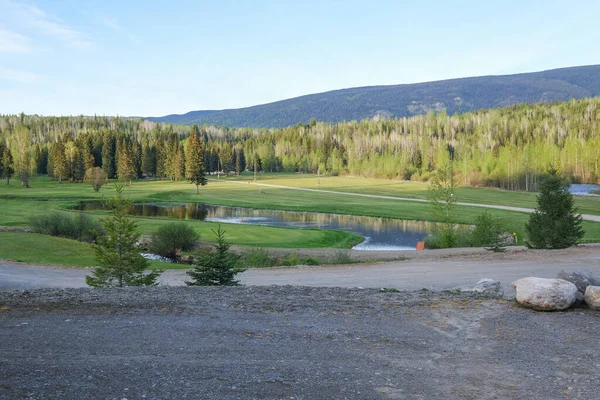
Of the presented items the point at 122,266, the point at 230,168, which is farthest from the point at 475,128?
the point at 122,266

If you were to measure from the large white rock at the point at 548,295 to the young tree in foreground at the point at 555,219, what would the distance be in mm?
17236

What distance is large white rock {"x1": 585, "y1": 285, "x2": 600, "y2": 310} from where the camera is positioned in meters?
12.0

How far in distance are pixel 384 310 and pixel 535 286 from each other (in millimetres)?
3594

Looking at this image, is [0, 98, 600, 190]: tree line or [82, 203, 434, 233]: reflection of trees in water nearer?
[82, 203, 434, 233]: reflection of trees in water

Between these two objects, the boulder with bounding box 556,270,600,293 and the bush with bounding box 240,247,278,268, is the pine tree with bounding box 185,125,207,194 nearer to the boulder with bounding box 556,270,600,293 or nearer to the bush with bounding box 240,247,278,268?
the bush with bounding box 240,247,278,268

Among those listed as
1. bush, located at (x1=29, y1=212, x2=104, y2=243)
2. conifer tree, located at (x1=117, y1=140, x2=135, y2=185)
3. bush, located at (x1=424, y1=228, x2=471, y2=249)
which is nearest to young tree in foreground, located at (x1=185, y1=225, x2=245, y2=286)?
bush, located at (x1=424, y1=228, x2=471, y2=249)

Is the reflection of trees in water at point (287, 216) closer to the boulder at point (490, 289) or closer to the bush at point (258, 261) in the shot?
the bush at point (258, 261)

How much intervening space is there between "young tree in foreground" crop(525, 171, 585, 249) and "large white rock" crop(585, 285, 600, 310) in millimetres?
17003

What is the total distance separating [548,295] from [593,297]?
3.52ft

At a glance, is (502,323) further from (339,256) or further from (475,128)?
(475,128)

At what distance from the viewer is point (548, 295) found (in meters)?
12.0

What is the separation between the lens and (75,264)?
29.6 metres

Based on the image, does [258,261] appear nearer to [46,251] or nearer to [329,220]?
[46,251]

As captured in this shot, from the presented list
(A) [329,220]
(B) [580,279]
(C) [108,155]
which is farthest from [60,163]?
(B) [580,279]
